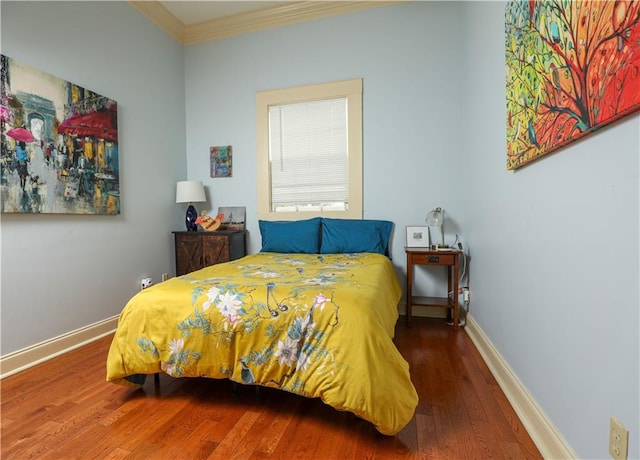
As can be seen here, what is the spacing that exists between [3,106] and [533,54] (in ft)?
9.62

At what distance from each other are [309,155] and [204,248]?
4.85 feet

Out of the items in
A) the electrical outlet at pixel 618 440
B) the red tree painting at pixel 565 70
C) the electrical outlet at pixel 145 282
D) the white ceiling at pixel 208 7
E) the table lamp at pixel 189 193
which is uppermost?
the white ceiling at pixel 208 7

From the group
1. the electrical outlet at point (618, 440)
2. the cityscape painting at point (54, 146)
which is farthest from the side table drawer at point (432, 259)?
the cityscape painting at point (54, 146)

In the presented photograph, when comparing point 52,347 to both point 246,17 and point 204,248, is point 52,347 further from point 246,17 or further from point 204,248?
point 246,17

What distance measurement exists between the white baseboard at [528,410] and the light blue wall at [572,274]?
4cm

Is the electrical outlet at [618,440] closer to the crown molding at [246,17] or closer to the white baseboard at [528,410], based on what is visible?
the white baseboard at [528,410]

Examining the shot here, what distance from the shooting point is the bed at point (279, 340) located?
3.99 feet

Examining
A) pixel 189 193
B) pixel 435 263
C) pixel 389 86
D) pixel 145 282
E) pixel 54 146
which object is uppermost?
pixel 389 86

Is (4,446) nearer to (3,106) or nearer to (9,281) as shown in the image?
(9,281)

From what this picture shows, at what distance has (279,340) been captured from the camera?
4.52 ft

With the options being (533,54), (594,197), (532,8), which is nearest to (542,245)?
(594,197)

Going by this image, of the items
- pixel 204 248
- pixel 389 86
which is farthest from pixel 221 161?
pixel 389 86

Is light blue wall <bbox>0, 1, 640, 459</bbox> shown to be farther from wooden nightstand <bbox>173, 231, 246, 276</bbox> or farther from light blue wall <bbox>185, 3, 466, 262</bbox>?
wooden nightstand <bbox>173, 231, 246, 276</bbox>

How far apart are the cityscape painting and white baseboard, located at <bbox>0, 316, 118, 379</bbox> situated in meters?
0.92
